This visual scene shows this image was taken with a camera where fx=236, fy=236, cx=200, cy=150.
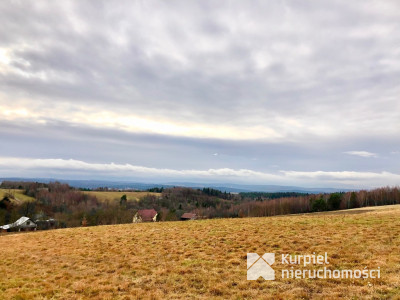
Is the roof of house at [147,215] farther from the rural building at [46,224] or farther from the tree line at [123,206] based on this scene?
the rural building at [46,224]

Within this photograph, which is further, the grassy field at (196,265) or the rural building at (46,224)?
the rural building at (46,224)

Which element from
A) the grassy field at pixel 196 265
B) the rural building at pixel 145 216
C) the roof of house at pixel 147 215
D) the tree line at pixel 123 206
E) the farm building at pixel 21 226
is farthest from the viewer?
the roof of house at pixel 147 215

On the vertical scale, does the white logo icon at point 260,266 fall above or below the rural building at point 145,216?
above

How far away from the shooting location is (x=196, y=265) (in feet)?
43.8

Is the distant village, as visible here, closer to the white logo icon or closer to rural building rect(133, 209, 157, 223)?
rural building rect(133, 209, 157, 223)

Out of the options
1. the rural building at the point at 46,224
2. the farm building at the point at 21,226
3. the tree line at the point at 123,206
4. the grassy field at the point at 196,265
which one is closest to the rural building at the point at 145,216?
the tree line at the point at 123,206

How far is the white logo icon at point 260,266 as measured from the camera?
11232mm

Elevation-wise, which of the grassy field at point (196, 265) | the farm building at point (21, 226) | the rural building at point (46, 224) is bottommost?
the rural building at point (46, 224)

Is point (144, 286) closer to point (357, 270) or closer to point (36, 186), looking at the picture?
point (357, 270)

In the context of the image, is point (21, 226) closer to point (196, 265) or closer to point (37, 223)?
point (37, 223)

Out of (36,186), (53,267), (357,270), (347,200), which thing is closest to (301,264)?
(357,270)

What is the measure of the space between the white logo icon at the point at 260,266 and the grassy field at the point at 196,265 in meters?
0.33

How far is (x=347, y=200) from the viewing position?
334ft

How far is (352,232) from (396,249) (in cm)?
489
